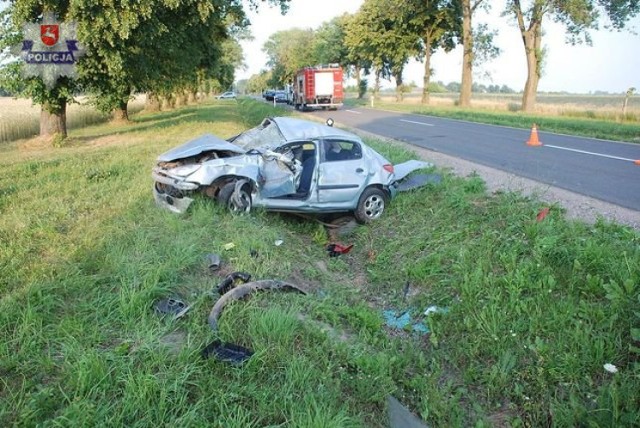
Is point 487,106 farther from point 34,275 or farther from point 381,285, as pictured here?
point 34,275

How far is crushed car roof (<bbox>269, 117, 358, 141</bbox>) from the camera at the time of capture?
7.72 metres

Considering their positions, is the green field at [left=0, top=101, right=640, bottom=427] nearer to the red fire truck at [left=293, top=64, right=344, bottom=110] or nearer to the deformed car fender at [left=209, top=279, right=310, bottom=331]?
the deformed car fender at [left=209, top=279, right=310, bottom=331]

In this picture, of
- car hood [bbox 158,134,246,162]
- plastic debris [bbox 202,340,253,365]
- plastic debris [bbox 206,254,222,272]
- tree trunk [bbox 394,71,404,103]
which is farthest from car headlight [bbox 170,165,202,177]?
tree trunk [bbox 394,71,404,103]

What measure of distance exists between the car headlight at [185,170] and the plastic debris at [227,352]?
3.68 metres

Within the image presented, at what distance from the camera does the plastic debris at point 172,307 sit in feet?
13.0

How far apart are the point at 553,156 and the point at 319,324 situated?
1004 cm

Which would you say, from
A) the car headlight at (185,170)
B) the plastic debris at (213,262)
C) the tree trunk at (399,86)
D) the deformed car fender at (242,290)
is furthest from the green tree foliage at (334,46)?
the deformed car fender at (242,290)

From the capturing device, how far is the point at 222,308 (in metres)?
4.02

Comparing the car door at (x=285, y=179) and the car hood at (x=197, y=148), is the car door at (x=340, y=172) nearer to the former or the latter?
the car door at (x=285, y=179)

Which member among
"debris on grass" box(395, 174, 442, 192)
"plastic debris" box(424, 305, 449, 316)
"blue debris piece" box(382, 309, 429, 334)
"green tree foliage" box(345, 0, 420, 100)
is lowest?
"blue debris piece" box(382, 309, 429, 334)

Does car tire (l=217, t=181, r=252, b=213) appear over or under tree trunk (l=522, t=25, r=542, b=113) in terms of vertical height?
under

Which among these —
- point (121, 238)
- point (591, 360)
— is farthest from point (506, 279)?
point (121, 238)

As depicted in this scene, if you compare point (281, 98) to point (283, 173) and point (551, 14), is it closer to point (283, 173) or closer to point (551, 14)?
point (551, 14)

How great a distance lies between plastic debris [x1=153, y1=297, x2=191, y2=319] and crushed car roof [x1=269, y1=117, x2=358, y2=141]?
4.15 m
